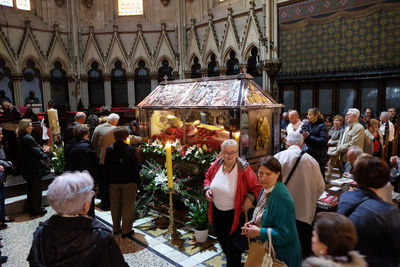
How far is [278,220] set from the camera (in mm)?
2074

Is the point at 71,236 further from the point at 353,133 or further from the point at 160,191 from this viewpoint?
the point at 353,133

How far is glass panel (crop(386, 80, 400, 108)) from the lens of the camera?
8820 mm

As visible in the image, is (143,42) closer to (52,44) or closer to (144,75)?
(144,75)

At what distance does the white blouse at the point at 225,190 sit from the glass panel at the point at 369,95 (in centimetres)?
840

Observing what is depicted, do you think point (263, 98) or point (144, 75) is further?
point (144, 75)

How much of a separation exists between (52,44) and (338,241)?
15.7m

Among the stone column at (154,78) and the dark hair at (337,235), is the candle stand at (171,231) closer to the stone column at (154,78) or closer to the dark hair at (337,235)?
the dark hair at (337,235)

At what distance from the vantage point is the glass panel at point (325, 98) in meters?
10.4

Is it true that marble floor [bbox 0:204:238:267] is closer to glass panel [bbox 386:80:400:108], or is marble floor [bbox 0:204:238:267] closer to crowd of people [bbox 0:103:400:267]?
crowd of people [bbox 0:103:400:267]

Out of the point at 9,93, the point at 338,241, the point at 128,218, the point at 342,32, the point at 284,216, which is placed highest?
the point at 342,32

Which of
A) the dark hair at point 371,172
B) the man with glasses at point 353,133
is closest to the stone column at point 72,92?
the man with glasses at point 353,133

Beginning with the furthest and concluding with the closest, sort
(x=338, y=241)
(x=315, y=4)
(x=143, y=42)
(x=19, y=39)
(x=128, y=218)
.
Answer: (x=143, y=42) → (x=19, y=39) → (x=315, y=4) → (x=128, y=218) → (x=338, y=241)

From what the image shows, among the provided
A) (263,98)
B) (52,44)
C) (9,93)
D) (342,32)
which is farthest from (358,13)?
(9,93)

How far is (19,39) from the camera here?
13336 millimetres
